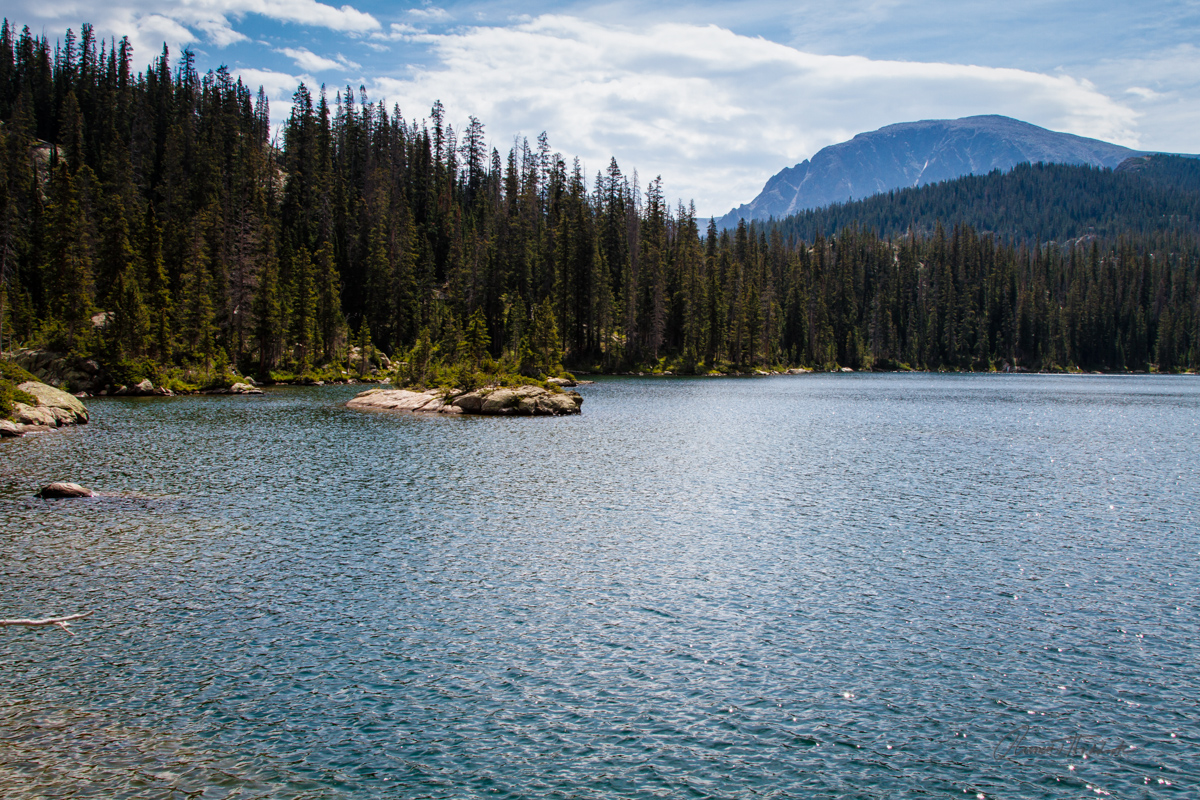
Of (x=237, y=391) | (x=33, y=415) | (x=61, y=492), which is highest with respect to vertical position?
(x=237, y=391)

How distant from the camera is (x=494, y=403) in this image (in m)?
57.8

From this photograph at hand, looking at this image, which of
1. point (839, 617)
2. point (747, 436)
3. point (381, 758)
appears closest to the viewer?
point (381, 758)

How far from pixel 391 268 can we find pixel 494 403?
199 ft

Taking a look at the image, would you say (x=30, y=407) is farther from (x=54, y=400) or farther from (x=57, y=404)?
(x=54, y=400)

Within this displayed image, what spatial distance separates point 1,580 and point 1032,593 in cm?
2299

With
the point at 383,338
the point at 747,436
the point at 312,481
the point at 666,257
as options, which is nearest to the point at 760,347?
the point at 666,257

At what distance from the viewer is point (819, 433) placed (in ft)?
154

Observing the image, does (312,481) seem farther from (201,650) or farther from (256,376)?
(256,376)

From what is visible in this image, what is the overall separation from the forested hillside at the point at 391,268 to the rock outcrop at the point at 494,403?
34.5 ft

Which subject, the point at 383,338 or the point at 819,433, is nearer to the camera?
the point at 819,433

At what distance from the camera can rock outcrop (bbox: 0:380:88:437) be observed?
40438 mm

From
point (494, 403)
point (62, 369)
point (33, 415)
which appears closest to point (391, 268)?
point (62, 369)

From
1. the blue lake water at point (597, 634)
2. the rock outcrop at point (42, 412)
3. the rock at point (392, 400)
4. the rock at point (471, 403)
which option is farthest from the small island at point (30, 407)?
the rock at point (471, 403)

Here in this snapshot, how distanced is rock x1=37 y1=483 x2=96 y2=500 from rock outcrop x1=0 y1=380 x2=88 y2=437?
1946 cm
